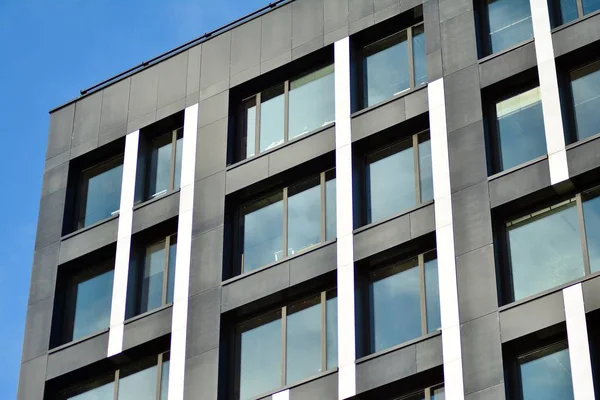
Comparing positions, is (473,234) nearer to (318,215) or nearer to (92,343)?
(318,215)

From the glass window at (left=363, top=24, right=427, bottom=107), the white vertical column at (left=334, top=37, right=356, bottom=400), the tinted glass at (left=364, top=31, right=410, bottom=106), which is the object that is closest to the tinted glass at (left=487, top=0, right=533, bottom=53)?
the glass window at (left=363, top=24, right=427, bottom=107)

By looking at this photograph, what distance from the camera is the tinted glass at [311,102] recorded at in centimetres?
5072

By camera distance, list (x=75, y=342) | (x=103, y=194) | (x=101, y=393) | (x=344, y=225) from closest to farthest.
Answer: (x=344, y=225)
(x=101, y=393)
(x=75, y=342)
(x=103, y=194)

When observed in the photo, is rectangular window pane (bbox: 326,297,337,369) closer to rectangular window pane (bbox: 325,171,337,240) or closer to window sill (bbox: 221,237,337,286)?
window sill (bbox: 221,237,337,286)

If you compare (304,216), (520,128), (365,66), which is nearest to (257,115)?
(365,66)

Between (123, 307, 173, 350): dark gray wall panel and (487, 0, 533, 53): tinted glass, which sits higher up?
(487, 0, 533, 53): tinted glass

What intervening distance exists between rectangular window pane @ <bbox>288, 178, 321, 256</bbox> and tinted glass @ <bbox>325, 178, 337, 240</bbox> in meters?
0.26

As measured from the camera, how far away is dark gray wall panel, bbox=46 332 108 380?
4956 cm

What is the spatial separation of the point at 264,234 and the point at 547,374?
11.4 metres

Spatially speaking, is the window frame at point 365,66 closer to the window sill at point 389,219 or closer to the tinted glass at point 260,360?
the window sill at point 389,219

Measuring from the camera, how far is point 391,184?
47.9 meters

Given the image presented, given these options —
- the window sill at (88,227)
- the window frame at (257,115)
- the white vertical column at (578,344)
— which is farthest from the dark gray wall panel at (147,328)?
the white vertical column at (578,344)

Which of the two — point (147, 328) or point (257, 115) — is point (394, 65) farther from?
point (147, 328)

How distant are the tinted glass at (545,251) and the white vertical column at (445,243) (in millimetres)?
1724
